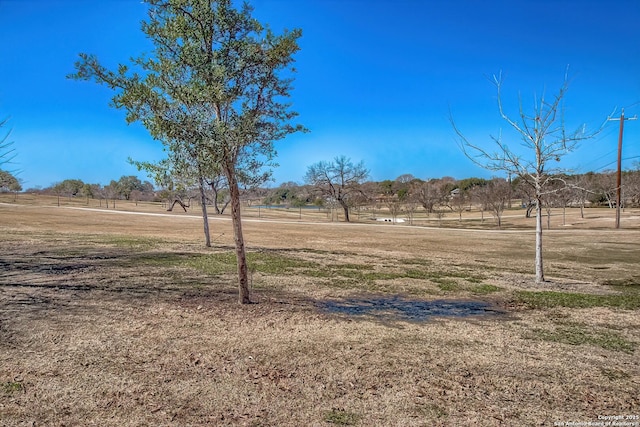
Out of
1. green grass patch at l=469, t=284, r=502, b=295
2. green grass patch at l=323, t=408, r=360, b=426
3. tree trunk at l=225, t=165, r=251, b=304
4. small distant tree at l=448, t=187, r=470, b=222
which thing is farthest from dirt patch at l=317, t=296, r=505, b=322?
small distant tree at l=448, t=187, r=470, b=222

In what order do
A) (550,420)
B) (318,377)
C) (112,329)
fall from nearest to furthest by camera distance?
(550,420), (318,377), (112,329)

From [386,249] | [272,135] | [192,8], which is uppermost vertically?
[192,8]

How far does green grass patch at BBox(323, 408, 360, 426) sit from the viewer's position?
13.3 feet

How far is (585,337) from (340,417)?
218 inches

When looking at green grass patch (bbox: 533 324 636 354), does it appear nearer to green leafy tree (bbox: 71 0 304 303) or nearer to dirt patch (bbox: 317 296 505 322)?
dirt patch (bbox: 317 296 505 322)

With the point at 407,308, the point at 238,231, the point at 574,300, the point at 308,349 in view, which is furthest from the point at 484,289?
the point at 238,231

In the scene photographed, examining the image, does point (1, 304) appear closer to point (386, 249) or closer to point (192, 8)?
point (192, 8)

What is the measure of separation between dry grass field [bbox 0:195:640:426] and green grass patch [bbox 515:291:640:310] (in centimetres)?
5

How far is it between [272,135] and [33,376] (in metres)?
6.06

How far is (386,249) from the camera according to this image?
2245 cm

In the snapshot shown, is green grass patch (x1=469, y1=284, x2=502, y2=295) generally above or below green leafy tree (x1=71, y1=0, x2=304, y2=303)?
below

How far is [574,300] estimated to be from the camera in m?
10.0

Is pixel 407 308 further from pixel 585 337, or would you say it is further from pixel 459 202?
pixel 459 202

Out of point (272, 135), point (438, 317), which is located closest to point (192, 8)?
point (272, 135)
